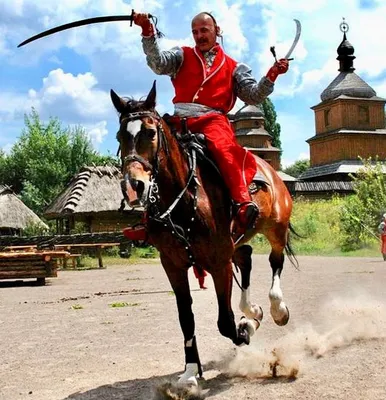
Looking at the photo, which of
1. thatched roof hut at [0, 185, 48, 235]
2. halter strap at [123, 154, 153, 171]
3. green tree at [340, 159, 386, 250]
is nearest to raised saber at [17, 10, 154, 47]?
halter strap at [123, 154, 153, 171]

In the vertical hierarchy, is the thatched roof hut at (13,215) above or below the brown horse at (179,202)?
above

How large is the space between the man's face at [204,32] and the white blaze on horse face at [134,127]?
1.71m

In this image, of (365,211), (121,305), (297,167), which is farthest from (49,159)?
(297,167)

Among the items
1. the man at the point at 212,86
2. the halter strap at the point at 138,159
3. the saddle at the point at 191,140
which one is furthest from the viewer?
the man at the point at 212,86

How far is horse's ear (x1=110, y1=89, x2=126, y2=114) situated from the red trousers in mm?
1109

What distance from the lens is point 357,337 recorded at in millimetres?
7113

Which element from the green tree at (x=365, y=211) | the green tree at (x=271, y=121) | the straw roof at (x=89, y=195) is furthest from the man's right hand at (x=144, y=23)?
the green tree at (x=271, y=121)

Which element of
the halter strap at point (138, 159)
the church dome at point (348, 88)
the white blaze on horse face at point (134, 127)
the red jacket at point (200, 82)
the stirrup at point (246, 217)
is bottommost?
the stirrup at point (246, 217)

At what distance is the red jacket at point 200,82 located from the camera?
5980 mm

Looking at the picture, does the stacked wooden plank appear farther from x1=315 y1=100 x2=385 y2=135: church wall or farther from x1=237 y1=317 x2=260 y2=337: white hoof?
x1=315 y1=100 x2=385 y2=135: church wall

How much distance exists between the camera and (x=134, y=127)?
4.66 meters

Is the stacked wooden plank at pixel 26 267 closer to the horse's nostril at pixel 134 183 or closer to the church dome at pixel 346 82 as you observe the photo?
the horse's nostril at pixel 134 183

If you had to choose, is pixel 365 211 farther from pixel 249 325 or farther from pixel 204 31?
pixel 204 31

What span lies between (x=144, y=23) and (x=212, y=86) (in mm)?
969
